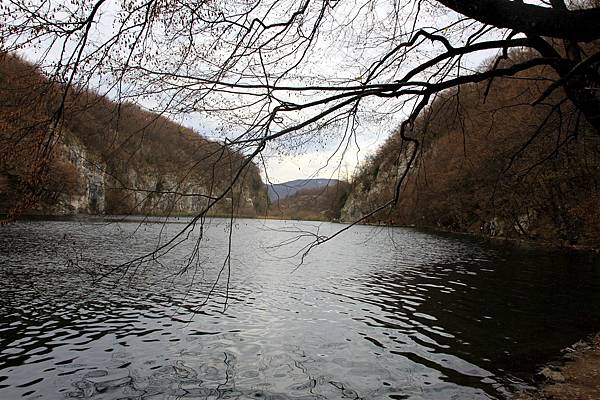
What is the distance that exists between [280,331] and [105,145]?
7477 millimetres

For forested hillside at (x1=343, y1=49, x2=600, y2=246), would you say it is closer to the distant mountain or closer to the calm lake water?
the distant mountain

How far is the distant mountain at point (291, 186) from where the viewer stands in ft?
14.6

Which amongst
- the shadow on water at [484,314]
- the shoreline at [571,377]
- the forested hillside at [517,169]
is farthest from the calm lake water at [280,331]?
the forested hillside at [517,169]

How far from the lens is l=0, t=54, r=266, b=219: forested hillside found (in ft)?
12.8

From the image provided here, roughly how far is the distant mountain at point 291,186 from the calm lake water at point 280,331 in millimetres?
604

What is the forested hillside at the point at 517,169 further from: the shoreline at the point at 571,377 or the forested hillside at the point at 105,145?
the shoreline at the point at 571,377

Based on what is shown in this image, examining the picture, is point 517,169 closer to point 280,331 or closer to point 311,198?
point 280,331

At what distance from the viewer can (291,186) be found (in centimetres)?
463

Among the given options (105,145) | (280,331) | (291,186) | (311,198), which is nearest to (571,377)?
(311,198)

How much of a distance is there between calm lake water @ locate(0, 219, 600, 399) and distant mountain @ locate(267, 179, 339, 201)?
0.60 meters

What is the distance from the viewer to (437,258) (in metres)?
27.3

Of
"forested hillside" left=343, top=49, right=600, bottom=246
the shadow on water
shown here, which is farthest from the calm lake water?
"forested hillside" left=343, top=49, right=600, bottom=246

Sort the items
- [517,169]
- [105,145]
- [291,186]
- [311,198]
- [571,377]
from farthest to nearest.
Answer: [517,169] < [571,377] < [311,198] < [291,186] < [105,145]

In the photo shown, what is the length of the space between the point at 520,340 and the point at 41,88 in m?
10.9
